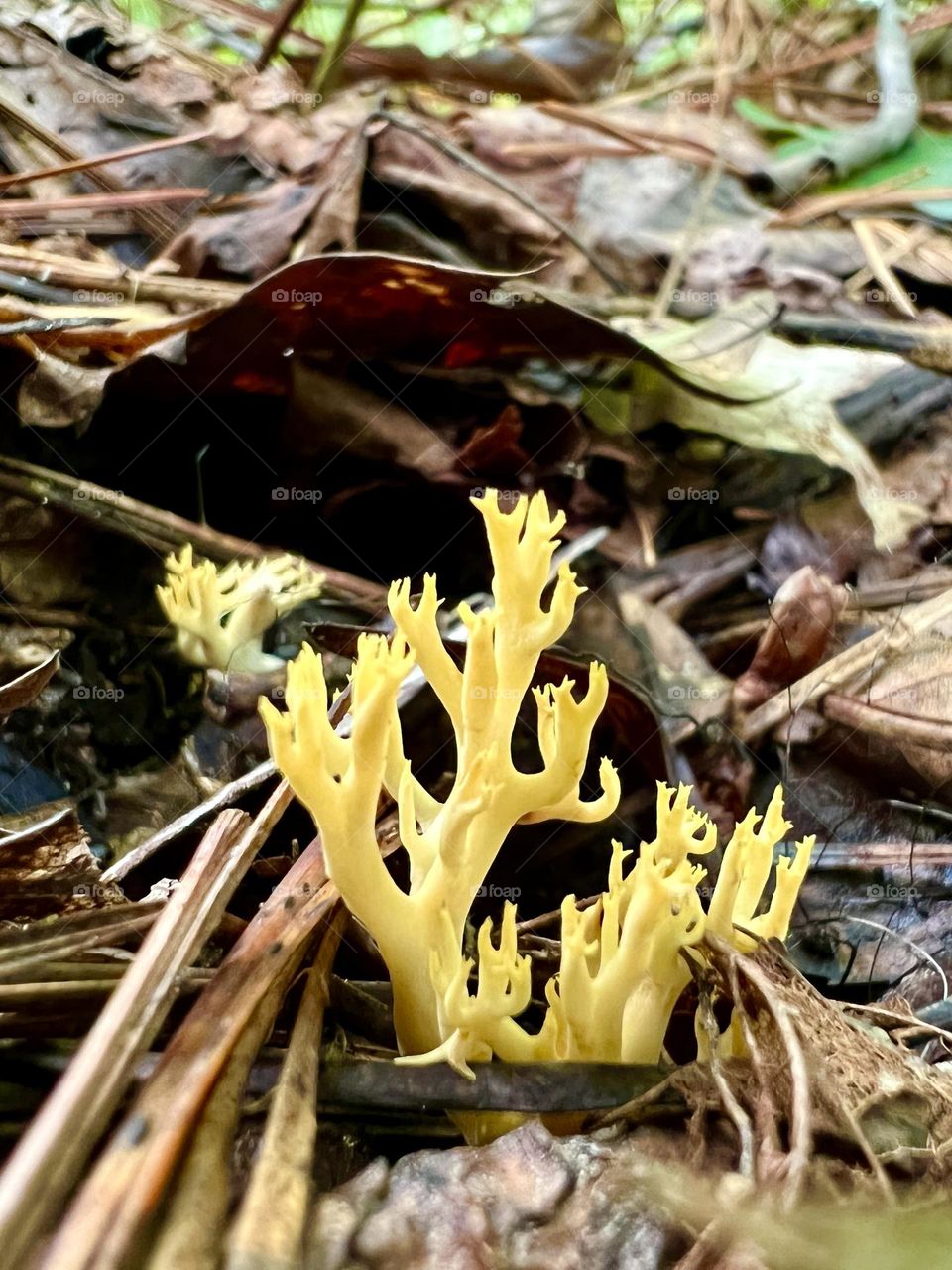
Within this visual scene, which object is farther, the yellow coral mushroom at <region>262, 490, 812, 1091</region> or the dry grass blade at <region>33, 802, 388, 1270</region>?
the yellow coral mushroom at <region>262, 490, 812, 1091</region>

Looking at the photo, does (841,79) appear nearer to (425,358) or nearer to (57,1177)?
(425,358)

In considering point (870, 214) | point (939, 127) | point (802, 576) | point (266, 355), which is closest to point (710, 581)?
point (802, 576)
